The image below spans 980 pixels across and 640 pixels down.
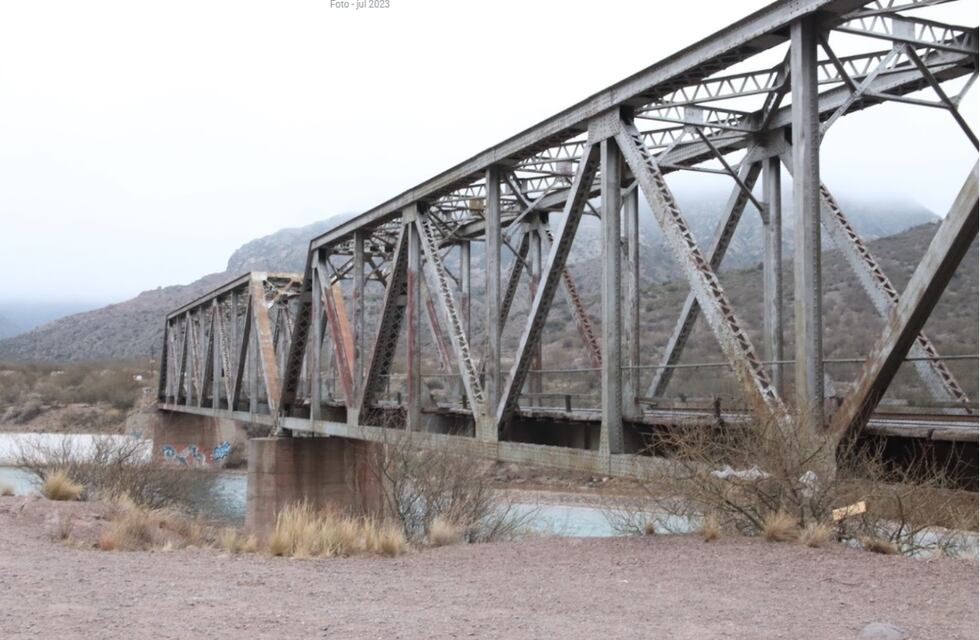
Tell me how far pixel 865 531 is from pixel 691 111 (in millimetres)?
6871

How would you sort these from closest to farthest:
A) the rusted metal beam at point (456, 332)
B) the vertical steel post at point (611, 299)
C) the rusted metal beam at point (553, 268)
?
1. the vertical steel post at point (611, 299)
2. the rusted metal beam at point (553, 268)
3. the rusted metal beam at point (456, 332)

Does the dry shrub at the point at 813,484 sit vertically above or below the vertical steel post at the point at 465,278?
below

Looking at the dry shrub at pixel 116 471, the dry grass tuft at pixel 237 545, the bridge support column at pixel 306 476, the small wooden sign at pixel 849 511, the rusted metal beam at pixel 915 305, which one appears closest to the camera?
the rusted metal beam at pixel 915 305

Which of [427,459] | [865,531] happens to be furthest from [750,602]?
[427,459]

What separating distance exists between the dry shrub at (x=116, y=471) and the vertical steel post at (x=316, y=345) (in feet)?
15.7

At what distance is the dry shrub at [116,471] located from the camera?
26.3 metres

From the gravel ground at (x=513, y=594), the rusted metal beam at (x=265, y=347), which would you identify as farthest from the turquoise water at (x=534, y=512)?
the gravel ground at (x=513, y=594)

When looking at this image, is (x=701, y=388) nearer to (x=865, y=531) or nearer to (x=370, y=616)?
(x=865, y=531)

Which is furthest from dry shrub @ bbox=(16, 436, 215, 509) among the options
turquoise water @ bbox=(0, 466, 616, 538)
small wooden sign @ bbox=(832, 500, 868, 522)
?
small wooden sign @ bbox=(832, 500, 868, 522)

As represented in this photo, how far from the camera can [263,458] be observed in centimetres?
3008

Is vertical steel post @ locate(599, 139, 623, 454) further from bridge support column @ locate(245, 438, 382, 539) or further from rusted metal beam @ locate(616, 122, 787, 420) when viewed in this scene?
bridge support column @ locate(245, 438, 382, 539)

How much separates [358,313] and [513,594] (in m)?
18.0

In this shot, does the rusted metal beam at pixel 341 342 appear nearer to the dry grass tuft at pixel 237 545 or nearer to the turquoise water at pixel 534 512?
the turquoise water at pixel 534 512

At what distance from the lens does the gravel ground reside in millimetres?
8156
